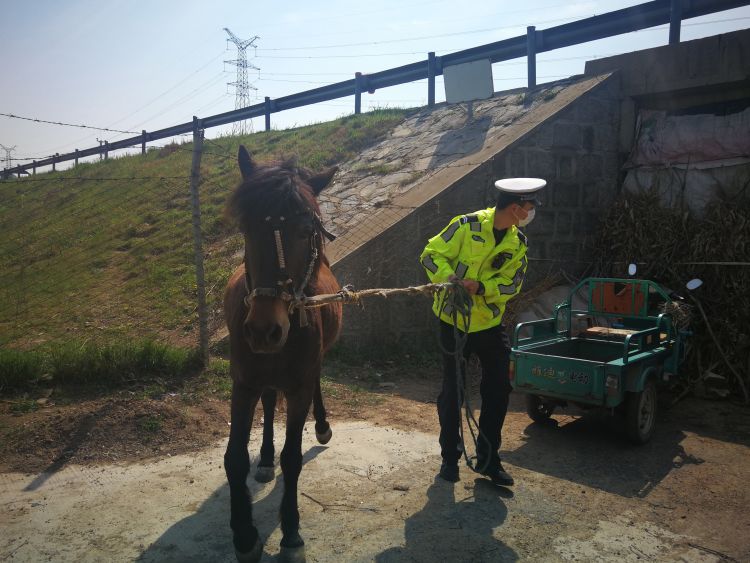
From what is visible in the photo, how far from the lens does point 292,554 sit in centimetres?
334

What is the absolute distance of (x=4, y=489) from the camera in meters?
4.10

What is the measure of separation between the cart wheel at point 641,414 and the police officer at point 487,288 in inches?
62.3

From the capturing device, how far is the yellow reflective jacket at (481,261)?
4.32 meters

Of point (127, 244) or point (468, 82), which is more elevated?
point (468, 82)

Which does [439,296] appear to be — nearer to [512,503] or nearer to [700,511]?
[512,503]

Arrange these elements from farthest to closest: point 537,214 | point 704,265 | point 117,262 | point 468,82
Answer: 1. point 468,82
2. point 117,262
3. point 537,214
4. point 704,265

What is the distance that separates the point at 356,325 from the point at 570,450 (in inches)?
127

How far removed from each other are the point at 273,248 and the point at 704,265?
21.4 feet

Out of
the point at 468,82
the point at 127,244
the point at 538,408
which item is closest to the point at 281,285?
the point at 538,408

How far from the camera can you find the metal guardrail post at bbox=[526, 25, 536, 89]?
38.5ft

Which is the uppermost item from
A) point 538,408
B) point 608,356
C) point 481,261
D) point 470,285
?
point 481,261

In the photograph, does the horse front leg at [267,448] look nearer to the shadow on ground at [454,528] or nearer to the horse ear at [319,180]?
the shadow on ground at [454,528]

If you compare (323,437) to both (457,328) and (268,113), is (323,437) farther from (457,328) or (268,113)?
(268,113)

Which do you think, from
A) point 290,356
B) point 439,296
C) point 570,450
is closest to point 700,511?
point 570,450
